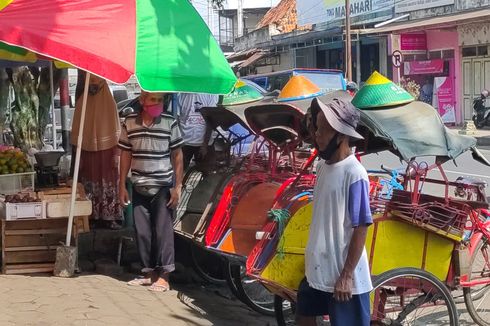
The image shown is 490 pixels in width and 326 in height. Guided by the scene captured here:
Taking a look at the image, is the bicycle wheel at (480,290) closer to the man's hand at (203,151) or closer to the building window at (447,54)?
the man's hand at (203,151)

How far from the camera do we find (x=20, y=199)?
577 cm

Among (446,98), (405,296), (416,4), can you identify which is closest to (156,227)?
(405,296)

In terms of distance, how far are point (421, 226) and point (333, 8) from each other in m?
30.4

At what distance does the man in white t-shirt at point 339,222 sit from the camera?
3.47 m

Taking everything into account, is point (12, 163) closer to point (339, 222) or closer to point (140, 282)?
point (140, 282)

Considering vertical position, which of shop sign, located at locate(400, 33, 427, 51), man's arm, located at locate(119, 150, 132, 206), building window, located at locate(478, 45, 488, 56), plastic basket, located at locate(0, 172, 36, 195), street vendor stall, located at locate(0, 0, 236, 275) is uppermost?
shop sign, located at locate(400, 33, 427, 51)

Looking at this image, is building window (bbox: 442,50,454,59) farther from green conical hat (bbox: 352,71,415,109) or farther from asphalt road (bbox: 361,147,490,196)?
green conical hat (bbox: 352,71,415,109)

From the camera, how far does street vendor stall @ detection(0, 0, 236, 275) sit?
4961 millimetres

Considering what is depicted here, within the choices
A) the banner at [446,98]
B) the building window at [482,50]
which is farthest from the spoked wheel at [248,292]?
the banner at [446,98]

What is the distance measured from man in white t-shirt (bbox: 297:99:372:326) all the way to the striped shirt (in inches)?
86.2

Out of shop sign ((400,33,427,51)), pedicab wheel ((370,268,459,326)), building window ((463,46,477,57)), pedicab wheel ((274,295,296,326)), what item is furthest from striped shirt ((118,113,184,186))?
shop sign ((400,33,427,51))

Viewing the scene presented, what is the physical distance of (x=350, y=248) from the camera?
3.48 metres

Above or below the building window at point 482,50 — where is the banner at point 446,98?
below

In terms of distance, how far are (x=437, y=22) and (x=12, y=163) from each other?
19.4m
